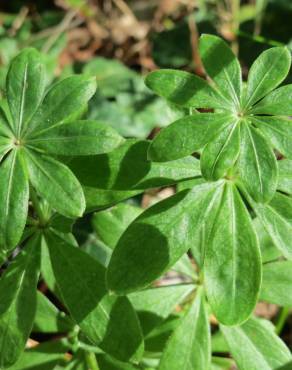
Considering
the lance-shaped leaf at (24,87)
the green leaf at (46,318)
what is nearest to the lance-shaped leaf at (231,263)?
the lance-shaped leaf at (24,87)

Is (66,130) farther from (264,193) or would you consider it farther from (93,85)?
(264,193)

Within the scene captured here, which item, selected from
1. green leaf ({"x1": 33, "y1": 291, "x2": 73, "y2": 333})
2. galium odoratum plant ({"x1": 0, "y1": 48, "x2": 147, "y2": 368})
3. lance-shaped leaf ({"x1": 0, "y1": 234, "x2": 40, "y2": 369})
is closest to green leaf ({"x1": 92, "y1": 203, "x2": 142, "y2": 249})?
galium odoratum plant ({"x1": 0, "y1": 48, "x2": 147, "y2": 368})

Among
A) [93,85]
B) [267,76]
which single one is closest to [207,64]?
[267,76]

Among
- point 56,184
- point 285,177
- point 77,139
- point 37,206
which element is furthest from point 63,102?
point 285,177

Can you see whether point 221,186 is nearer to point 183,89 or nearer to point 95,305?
point 183,89

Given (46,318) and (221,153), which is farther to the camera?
(46,318)

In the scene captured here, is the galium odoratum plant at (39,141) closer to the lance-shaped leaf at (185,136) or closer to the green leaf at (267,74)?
the lance-shaped leaf at (185,136)
